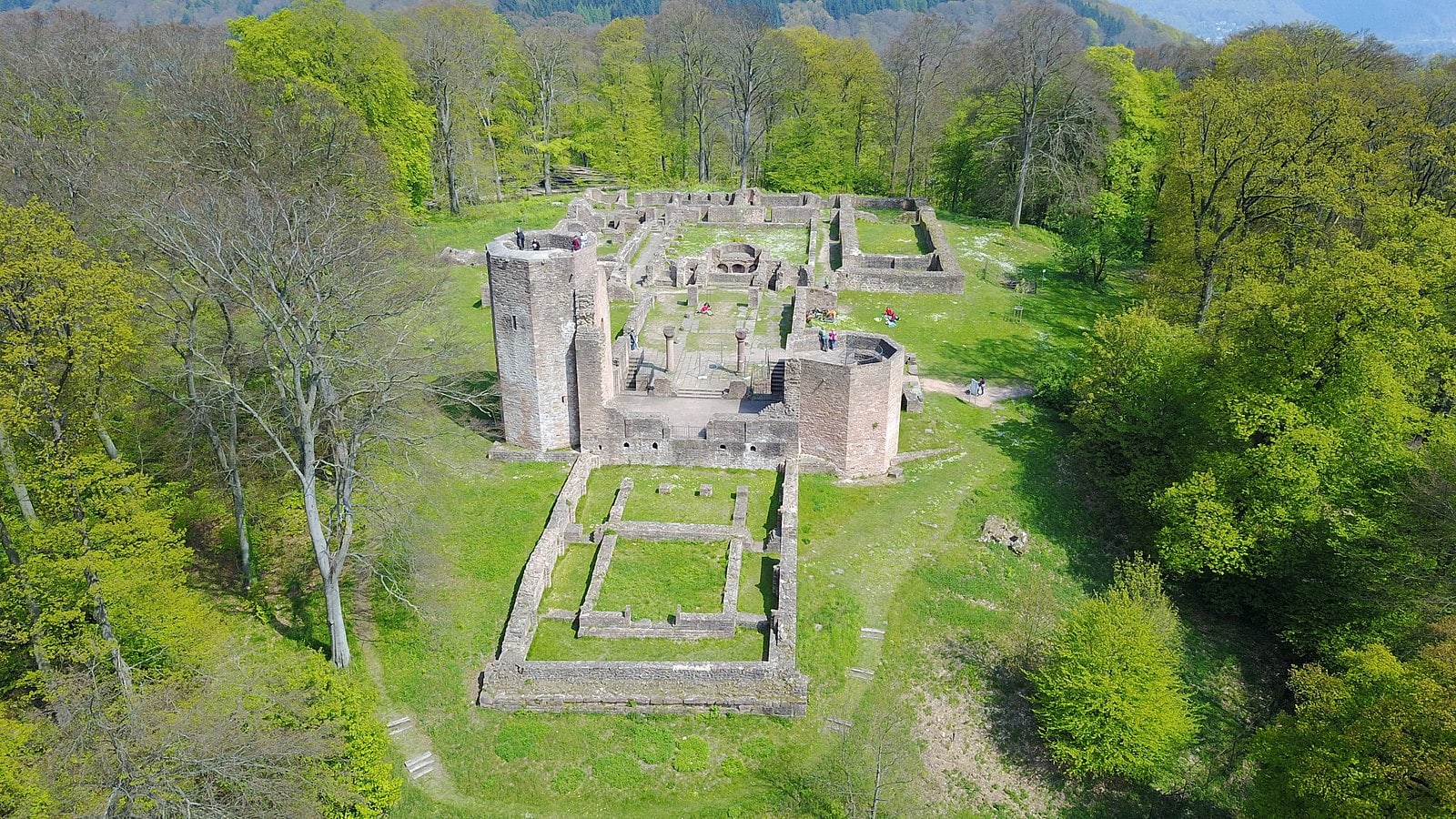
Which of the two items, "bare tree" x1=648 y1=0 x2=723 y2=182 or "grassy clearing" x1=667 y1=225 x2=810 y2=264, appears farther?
"bare tree" x1=648 y1=0 x2=723 y2=182

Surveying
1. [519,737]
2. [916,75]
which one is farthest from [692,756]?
[916,75]

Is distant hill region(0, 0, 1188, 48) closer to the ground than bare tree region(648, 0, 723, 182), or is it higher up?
higher up

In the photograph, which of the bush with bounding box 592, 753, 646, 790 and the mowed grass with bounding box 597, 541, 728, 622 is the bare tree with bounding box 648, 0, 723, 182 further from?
the bush with bounding box 592, 753, 646, 790

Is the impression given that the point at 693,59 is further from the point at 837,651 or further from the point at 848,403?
the point at 837,651

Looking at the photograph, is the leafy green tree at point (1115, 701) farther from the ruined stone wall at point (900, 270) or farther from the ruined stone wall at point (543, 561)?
the ruined stone wall at point (900, 270)

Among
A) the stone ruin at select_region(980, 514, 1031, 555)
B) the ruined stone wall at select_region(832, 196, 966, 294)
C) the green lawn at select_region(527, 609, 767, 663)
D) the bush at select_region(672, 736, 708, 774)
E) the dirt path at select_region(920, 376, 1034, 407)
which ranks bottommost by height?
the bush at select_region(672, 736, 708, 774)

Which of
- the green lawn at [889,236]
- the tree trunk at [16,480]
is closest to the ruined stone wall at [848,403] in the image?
the tree trunk at [16,480]

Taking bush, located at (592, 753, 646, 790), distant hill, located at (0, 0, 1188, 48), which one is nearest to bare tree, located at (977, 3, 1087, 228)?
bush, located at (592, 753, 646, 790)
